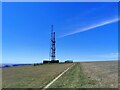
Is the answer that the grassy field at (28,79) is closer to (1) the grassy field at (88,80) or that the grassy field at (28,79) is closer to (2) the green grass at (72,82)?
(2) the green grass at (72,82)

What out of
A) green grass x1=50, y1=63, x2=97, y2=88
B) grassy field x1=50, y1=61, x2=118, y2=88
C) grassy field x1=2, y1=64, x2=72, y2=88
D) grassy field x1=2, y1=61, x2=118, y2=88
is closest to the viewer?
green grass x1=50, y1=63, x2=97, y2=88

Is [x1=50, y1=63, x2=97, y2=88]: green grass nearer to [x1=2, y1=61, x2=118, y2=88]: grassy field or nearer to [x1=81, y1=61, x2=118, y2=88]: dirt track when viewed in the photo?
[x1=2, y1=61, x2=118, y2=88]: grassy field

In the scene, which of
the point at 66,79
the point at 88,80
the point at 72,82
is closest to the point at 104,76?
the point at 66,79

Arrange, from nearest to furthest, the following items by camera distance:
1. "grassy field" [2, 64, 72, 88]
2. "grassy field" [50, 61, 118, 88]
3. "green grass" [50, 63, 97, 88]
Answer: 1. "green grass" [50, 63, 97, 88]
2. "grassy field" [50, 61, 118, 88]
3. "grassy field" [2, 64, 72, 88]

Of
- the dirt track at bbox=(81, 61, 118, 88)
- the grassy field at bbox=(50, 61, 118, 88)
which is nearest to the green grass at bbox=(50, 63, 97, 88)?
the grassy field at bbox=(50, 61, 118, 88)

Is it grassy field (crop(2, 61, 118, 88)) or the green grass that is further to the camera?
grassy field (crop(2, 61, 118, 88))

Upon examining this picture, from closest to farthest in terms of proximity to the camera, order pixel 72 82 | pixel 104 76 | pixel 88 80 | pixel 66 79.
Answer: pixel 72 82, pixel 88 80, pixel 66 79, pixel 104 76

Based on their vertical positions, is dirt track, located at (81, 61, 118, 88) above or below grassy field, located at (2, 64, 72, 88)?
above

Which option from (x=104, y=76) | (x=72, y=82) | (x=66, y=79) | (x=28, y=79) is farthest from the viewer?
(x=104, y=76)

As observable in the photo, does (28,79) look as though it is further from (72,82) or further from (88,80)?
(88,80)

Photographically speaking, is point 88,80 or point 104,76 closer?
point 88,80

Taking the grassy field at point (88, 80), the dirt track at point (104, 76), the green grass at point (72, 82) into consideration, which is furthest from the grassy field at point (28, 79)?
the dirt track at point (104, 76)

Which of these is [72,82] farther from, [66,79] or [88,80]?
[66,79]

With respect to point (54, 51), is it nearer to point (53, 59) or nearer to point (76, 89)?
point (53, 59)
